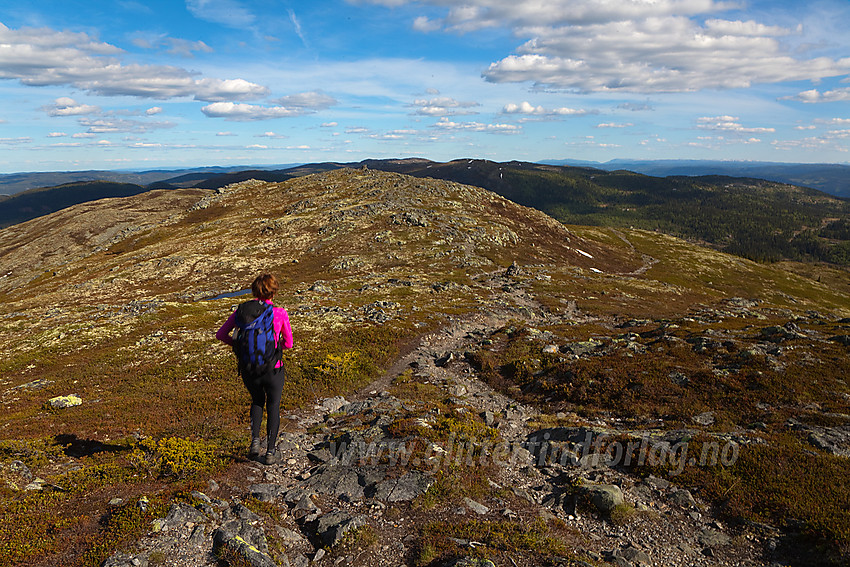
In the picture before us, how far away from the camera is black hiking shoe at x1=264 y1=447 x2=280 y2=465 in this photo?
13.0m

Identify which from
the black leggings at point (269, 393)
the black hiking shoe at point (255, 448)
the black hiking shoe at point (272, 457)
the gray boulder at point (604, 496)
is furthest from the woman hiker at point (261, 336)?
the gray boulder at point (604, 496)

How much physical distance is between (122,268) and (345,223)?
55.3 m

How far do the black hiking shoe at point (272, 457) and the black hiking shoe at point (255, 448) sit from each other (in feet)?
1.51

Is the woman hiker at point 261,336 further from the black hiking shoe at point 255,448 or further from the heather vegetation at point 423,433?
the heather vegetation at point 423,433

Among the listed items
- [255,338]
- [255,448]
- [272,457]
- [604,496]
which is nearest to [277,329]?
[255,338]

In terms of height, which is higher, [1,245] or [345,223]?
[345,223]

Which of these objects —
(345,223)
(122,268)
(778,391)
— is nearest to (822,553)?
(778,391)

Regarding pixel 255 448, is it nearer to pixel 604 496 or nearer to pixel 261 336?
pixel 261 336

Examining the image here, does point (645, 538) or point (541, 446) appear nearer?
point (645, 538)

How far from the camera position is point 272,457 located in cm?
1395

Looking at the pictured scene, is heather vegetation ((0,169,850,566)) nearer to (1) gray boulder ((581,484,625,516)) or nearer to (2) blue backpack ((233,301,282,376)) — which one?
(1) gray boulder ((581,484,625,516))

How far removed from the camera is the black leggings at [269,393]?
11.3 meters

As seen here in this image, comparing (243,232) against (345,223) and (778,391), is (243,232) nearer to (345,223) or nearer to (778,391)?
(345,223)

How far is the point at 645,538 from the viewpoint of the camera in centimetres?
1153
